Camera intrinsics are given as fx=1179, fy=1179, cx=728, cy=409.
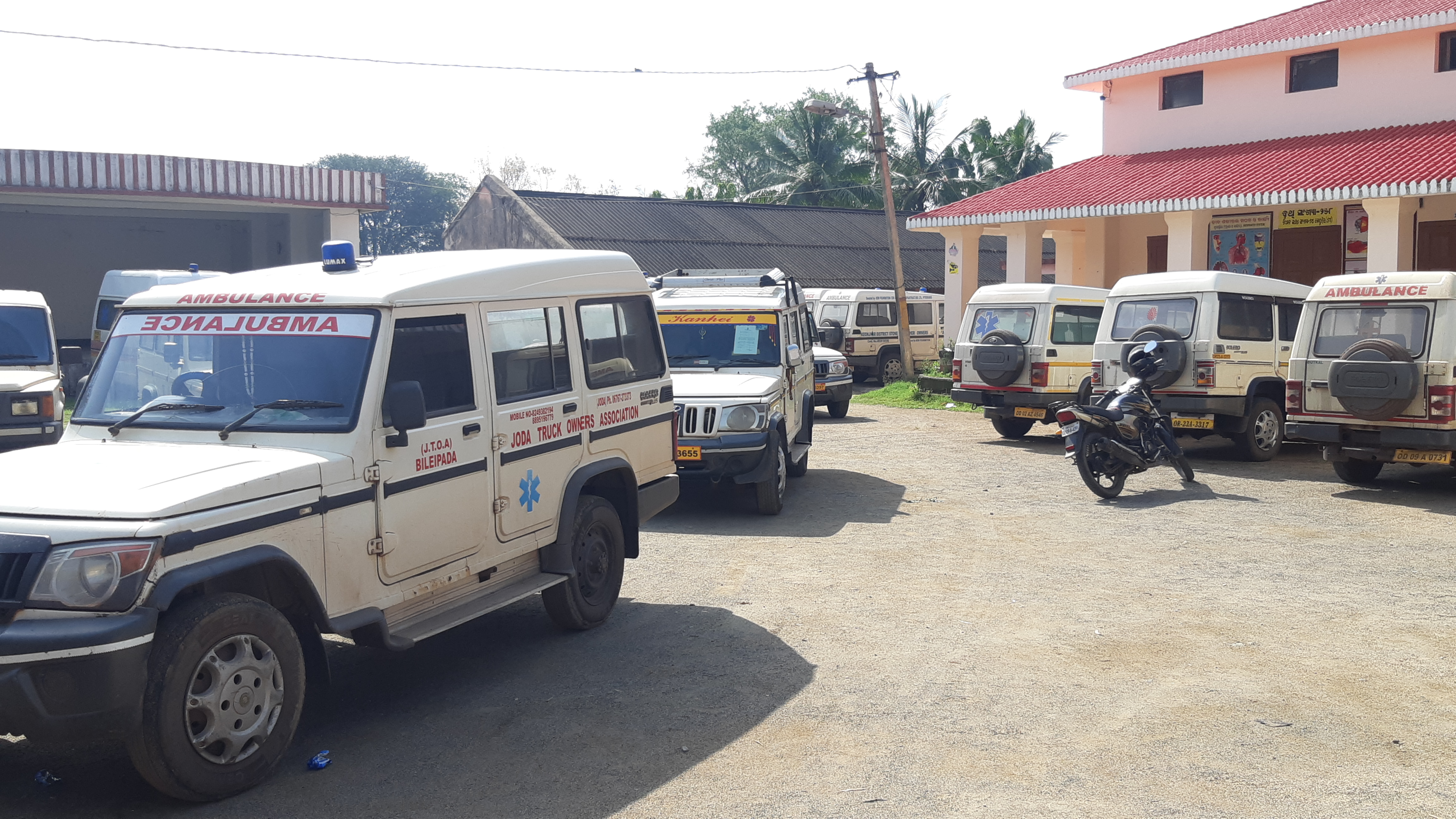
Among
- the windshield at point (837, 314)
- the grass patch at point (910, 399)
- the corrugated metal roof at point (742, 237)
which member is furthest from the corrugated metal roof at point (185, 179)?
the grass patch at point (910, 399)

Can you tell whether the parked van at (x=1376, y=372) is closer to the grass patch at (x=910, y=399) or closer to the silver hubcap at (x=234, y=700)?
the grass patch at (x=910, y=399)

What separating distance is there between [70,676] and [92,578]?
1.08 ft

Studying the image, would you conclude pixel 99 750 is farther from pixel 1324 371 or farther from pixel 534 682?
pixel 1324 371

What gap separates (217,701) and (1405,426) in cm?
1105

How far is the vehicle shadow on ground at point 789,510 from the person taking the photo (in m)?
10.2

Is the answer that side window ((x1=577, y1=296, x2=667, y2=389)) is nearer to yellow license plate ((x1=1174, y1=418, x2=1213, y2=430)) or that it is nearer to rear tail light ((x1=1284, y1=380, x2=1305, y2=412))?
rear tail light ((x1=1284, y1=380, x2=1305, y2=412))

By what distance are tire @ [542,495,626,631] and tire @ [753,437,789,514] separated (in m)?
3.30

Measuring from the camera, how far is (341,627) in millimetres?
4859

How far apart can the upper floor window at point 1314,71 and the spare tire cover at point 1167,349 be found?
1064cm

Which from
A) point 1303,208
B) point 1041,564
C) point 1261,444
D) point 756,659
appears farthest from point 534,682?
point 1303,208

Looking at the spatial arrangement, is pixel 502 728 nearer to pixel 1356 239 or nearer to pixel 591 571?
pixel 591 571

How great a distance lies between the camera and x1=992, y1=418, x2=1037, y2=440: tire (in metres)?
16.8

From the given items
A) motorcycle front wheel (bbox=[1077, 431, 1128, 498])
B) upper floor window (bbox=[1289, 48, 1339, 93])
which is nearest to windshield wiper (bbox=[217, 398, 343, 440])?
motorcycle front wheel (bbox=[1077, 431, 1128, 498])

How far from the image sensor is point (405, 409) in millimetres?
5074
